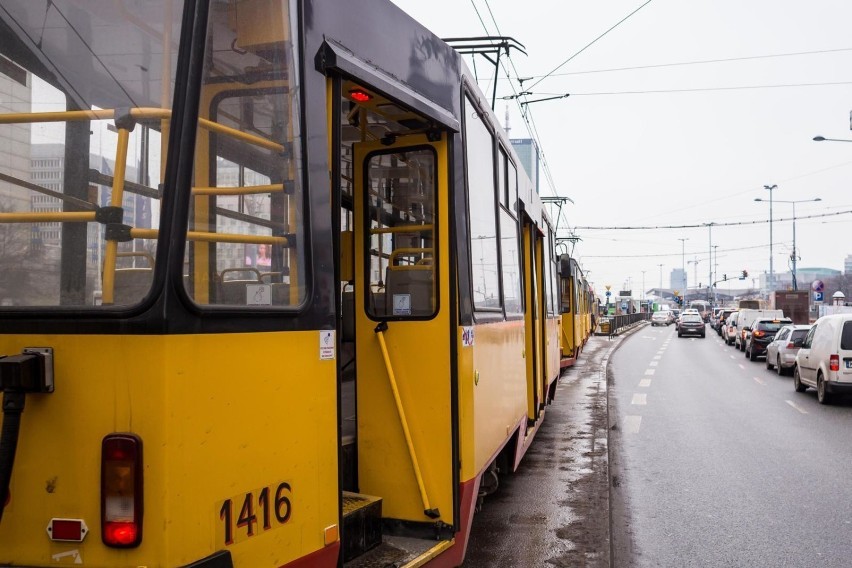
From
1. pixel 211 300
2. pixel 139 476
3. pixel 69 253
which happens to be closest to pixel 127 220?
pixel 69 253

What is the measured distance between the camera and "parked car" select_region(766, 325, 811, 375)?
19656 millimetres

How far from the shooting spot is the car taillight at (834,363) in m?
13.7

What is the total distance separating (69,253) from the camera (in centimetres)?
232

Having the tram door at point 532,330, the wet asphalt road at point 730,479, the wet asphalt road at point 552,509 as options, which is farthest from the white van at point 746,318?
the tram door at point 532,330

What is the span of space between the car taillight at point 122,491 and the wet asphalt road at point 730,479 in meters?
4.02

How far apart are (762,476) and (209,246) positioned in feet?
24.6

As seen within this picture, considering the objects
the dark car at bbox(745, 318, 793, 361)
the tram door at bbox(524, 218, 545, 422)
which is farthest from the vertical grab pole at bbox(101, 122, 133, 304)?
the dark car at bbox(745, 318, 793, 361)

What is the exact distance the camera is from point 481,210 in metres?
4.96

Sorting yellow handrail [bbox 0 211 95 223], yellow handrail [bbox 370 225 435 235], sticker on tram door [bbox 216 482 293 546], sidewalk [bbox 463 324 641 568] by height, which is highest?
yellow handrail [bbox 370 225 435 235]

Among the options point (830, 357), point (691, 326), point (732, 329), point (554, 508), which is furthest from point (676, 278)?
point (554, 508)

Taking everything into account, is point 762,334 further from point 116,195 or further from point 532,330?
point 116,195

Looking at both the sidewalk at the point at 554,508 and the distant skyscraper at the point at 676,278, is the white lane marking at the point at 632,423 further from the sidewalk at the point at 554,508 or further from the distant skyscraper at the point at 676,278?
the distant skyscraper at the point at 676,278

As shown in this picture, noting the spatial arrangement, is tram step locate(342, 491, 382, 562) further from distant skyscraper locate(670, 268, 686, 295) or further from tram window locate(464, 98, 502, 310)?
distant skyscraper locate(670, 268, 686, 295)

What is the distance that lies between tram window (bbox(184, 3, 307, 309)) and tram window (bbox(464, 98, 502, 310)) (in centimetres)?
188
